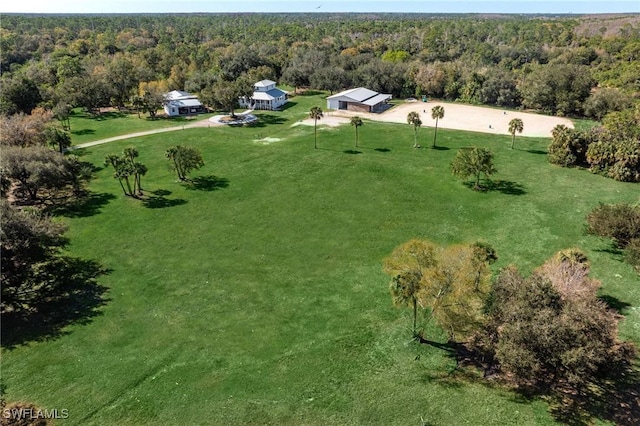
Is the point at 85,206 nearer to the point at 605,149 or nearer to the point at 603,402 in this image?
the point at 603,402

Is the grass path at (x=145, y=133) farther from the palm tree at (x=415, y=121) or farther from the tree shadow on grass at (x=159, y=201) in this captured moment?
the palm tree at (x=415, y=121)

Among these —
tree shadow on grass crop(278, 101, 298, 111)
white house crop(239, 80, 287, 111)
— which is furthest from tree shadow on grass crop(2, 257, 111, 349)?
tree shadow on grass crop(278, 101, 298, 111)

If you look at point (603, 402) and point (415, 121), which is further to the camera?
point (415, 121)

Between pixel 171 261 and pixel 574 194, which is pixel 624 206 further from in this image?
pixel 171 261

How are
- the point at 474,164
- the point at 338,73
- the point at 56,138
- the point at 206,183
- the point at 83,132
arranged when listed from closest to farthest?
the point at 474,164, the point at 206,183, the point at 56,138, the point at 83,132, the point at 338,73

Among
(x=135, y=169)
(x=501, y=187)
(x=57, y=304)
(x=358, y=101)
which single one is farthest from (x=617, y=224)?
(x=358, y=101)

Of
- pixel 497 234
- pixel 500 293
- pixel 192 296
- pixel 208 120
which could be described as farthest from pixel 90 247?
pixel 208 120
